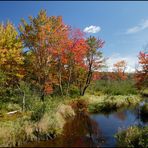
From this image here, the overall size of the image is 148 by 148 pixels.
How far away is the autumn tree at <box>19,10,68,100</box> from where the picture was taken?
27.0 m

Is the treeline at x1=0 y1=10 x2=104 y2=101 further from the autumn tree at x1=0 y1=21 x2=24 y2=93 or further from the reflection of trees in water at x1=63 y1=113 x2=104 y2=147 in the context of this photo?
the reflection of trees in water at x1=63 y1=113 x2=104 y2=147

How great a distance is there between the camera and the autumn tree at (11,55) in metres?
25.4

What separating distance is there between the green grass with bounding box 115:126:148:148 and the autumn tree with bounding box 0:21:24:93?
15811 mm

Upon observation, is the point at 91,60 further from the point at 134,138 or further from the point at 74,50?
the point at 134,138

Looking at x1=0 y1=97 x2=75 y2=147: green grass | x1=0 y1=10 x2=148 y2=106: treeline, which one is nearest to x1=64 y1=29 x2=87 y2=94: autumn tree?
x1=0 y1=10 x2=148 y2=106: treeline

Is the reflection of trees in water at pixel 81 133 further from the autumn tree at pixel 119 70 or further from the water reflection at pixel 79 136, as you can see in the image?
the autumn tree at pixel 119 70

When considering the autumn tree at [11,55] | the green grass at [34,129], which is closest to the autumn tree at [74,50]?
the autumn tree at [11,55]

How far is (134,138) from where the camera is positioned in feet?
39.7

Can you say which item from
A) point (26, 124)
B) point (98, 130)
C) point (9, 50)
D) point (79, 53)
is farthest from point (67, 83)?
point (26, 124)

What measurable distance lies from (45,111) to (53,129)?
1.81 metres

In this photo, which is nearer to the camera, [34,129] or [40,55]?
[34,129]

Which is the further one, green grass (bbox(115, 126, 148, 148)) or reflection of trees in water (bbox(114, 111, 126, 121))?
reflection of trees in water (bbox(114, 111, 126, 121))

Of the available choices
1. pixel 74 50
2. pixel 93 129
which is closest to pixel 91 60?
pixel 74 50

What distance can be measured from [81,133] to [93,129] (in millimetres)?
1808
